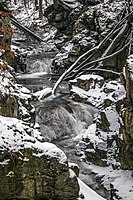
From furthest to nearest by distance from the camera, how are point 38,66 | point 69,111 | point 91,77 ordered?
1. point 38,66
2. point 91,77
3. point 69,111

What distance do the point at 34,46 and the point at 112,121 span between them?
53.3 ft

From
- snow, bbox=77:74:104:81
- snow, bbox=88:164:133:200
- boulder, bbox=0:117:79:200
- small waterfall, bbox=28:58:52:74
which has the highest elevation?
boulder, bbox=0:117:79:200

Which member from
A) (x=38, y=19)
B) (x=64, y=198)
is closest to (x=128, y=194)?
(x=64, y=198)

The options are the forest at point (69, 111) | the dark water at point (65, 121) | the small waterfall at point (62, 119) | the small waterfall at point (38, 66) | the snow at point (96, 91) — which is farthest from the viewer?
the small waterfall at point (38, 66)

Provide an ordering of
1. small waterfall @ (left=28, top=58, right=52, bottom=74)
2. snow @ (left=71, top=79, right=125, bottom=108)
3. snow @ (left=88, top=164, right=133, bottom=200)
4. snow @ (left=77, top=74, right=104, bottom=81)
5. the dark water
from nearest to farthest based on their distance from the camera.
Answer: snow @ (left=88, top=164, right=133, bottom=200), the dark water, snow @ (left=71, top=79, right=125, bottom=108), snow @ (left=77, top=74, right=104, bottom=81), small waterfall @ (left=28, top=58, right=52, bottom=74)

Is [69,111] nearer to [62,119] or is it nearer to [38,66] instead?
[62,119]

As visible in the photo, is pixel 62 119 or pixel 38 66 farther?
pixel 38 66

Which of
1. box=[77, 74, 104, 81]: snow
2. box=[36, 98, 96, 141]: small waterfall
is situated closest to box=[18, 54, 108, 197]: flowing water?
box=[36, 98, 96, 141]: small waterfall

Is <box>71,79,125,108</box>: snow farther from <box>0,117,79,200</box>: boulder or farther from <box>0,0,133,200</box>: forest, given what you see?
<box>0,117,79,200</box>: boulder

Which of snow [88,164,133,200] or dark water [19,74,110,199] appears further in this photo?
dark water [19,74,110,199]

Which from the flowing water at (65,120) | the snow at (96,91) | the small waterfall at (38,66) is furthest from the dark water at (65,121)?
the small waterfall at (38,66)

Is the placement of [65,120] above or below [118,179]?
above

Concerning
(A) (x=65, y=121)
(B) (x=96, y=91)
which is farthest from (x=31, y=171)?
(B) (x=96, y=91)

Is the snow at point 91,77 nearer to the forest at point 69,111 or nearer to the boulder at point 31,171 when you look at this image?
the forest at point 69,111
